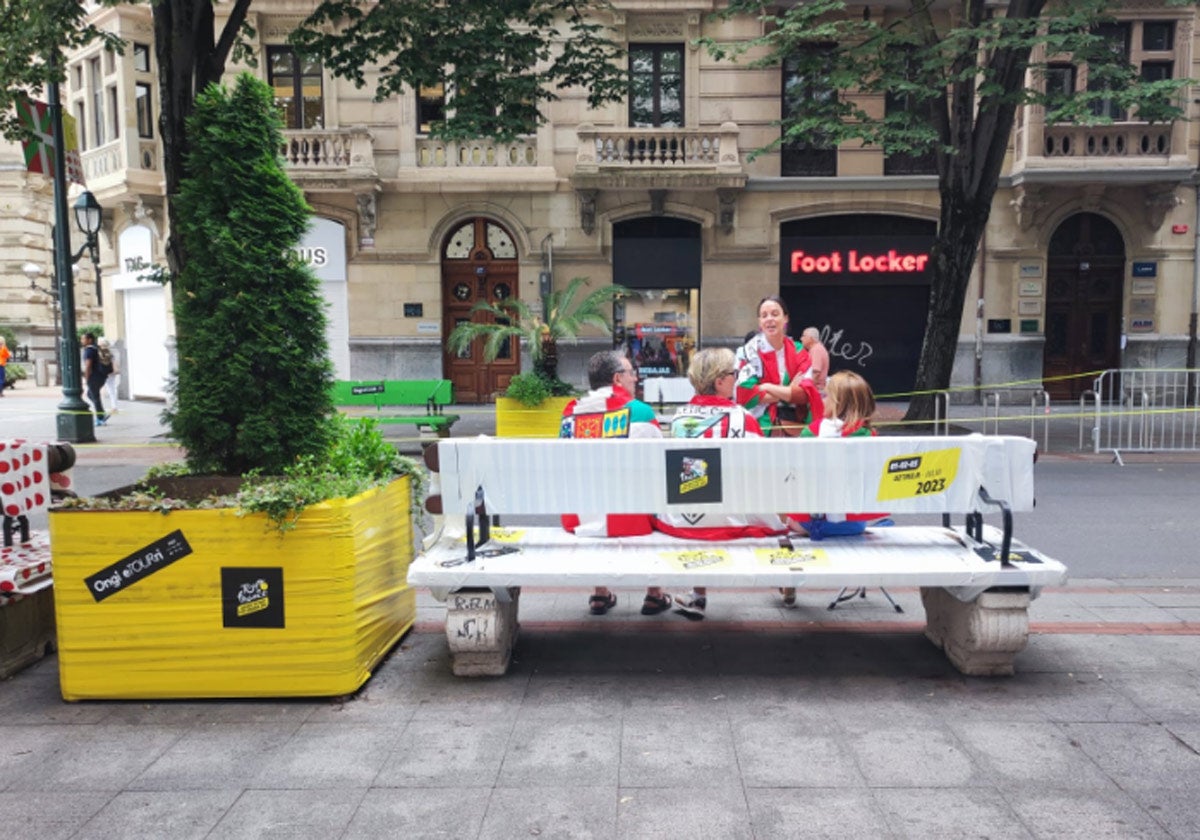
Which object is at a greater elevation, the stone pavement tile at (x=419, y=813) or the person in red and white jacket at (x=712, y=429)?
the person in red and white jacket at (x=712, y=429)

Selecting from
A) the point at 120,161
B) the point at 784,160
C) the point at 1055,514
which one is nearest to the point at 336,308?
the point at 120,161

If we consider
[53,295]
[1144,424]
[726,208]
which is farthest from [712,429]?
[53,295]

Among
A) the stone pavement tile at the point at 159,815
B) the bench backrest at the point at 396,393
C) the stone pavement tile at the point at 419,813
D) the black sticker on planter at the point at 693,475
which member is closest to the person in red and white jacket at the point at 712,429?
the black sticker on planter at the point at 693,475

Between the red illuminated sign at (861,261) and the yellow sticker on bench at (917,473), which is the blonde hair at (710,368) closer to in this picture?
the yellow sticker on bench at (917,473)

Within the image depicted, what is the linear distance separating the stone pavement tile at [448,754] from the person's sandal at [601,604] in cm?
179

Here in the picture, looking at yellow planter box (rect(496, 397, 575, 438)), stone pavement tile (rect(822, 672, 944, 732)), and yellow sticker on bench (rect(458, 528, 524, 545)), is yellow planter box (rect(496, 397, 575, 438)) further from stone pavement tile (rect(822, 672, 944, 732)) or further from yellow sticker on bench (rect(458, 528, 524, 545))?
stone pavement tile (rect(822, 672, 944, 732))

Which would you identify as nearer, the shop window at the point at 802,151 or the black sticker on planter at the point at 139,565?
the black sticker on planter at the point at 139,565

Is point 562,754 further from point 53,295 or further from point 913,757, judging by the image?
point 53,295

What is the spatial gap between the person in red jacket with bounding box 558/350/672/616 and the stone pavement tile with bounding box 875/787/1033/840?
2.48 meters

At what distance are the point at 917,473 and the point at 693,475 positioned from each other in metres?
1.30

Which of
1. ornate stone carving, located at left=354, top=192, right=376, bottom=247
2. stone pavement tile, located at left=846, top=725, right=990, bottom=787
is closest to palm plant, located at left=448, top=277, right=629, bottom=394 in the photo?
ornate stone carving, located at left=354, top=192, right=376, bottom=247

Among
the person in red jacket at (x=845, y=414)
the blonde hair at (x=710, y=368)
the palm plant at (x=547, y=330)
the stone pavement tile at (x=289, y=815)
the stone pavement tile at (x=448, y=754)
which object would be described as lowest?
the stone pavement tile at (x=289, y=815)

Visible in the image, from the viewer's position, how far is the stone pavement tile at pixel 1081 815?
136 inches

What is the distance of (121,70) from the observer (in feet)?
75.4
